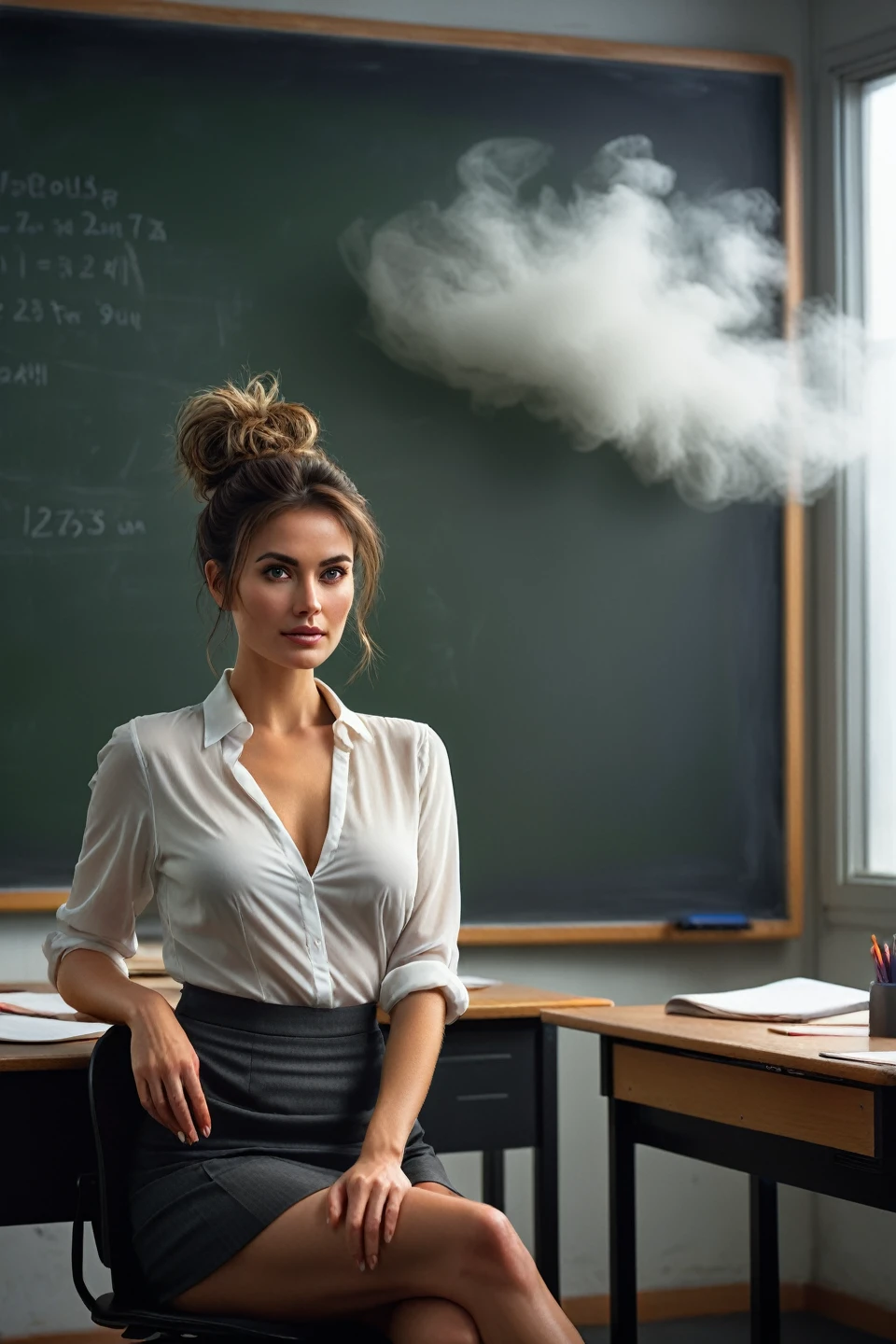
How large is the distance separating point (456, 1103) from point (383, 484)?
1.43 meters

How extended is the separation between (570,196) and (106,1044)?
7.45 ft

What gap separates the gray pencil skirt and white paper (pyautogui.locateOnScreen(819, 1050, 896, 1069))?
492 millimetres

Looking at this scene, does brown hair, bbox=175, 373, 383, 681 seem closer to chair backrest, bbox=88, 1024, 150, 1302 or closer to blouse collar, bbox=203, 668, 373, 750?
blouse collar, bbox=203, 668, 373, 750

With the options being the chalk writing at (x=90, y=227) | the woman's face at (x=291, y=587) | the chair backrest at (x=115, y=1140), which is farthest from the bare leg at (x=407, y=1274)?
the chalk writing at (x=90, y=227)

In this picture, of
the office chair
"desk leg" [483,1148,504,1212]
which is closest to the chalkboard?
"desk leg" [483,1148,504,1212]

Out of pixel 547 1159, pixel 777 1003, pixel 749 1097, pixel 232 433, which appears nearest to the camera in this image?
pixel 232 433

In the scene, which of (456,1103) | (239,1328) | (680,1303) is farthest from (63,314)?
(680,1303)

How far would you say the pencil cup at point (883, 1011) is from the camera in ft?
7.13

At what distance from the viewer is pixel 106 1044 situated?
1886 millimetres

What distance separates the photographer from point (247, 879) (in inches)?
73.7

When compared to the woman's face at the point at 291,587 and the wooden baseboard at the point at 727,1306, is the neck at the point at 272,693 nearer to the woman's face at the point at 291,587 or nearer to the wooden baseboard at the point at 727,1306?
the woman's face at the point at 291,587

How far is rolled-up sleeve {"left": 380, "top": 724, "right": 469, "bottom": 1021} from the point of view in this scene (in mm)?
1925

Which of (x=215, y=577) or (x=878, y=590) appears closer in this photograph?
(x=215, y=577)

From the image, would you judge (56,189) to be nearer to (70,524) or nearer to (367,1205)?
(70,524)
